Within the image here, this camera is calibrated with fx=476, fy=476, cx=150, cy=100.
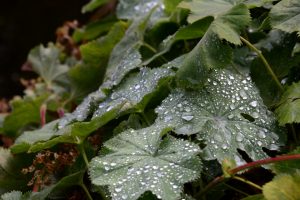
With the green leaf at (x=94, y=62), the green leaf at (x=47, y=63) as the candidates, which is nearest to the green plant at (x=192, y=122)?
the green leaf at (x=94, y=62)

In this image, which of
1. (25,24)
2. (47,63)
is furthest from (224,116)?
(25,24)

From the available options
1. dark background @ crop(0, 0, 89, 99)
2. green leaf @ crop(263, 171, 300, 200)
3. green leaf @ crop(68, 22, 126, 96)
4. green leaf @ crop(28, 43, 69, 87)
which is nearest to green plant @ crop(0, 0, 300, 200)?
green leaf @ crop(263, 171, 300, 200)

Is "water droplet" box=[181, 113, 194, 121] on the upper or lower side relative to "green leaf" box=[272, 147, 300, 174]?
upper

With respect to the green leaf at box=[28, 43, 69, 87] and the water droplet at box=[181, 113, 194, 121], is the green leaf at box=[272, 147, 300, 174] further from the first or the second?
the green leaf at box=[28, 43, 69, 87]

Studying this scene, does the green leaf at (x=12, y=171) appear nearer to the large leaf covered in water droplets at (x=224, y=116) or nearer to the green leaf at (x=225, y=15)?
the large leaf covered in water droplets at (x=224, y=116)

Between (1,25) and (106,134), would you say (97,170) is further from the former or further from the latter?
(1,25)

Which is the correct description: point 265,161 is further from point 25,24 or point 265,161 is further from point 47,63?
point 25,24
